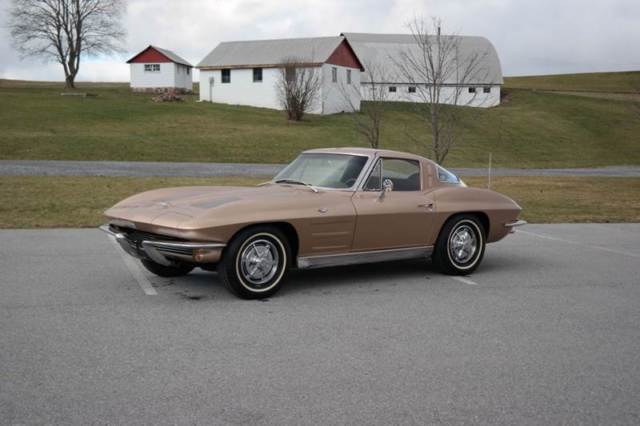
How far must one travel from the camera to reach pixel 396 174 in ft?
25.2

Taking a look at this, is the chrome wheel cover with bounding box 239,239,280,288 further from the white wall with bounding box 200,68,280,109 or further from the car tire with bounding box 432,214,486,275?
the white wall with bounding box 200,68,280,109

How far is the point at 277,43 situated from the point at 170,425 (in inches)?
2230

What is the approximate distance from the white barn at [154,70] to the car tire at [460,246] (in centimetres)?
6149

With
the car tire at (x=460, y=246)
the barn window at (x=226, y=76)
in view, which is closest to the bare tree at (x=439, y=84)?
the car tire at (x=460, y=246)

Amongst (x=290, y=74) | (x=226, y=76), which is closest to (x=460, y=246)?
(x=290, y=74)

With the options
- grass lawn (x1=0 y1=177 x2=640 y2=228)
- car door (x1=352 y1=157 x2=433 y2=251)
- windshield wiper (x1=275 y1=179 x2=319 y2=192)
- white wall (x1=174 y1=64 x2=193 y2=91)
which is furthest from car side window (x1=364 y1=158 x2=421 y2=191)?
white wall (x1=174 y1=64 x2=193 y2=91)

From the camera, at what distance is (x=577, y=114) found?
203 ft

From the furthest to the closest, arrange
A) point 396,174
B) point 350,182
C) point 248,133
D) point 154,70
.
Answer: point 154,70
point 248,133
point 396,174
point 350,182

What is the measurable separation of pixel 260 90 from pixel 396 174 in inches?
1934

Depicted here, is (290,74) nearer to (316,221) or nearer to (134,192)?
(134,192)

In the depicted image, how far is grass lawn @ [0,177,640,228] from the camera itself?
40.5 ft

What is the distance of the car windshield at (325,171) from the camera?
7.29 metres

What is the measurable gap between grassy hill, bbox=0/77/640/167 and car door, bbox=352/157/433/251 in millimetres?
23483

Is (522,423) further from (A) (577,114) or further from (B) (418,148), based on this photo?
(A) (577,114)
